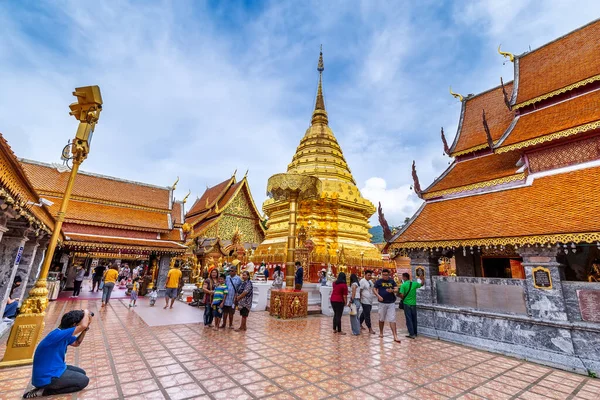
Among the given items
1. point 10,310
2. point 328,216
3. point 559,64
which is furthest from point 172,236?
point 559,64

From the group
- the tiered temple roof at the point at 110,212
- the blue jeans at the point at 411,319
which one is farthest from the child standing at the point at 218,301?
the tiered temple roof at the point at 110,212

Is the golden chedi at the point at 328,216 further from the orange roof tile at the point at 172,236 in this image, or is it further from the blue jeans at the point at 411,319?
the blue jeans at the point at 411,319

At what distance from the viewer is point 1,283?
249 inches

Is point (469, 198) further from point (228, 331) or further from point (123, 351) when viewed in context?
point (123, 351)

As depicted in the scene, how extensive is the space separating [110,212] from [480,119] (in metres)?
16.6

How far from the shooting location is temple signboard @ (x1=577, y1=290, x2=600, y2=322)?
4.89 metres

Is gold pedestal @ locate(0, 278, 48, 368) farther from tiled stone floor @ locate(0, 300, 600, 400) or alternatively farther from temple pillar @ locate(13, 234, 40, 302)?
temple pillar @ locate(13, 234, 40, 302)

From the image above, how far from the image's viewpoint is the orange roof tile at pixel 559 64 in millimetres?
7359

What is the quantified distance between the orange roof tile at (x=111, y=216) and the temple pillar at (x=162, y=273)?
160cm

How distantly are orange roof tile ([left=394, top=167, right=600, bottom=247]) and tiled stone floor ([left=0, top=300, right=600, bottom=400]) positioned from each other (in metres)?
2.31

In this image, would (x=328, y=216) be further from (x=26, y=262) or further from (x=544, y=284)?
(x=26, y=262)

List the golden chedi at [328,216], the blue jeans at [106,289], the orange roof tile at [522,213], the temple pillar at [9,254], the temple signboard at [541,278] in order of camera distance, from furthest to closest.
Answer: the golden chedi at [328,216] < the blue jeans at [106,289] < the temple pillar at [9,254] < the temple signboard at [541,278] < the orange roof tile at [522,213]

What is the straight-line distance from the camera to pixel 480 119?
9805 millimetres

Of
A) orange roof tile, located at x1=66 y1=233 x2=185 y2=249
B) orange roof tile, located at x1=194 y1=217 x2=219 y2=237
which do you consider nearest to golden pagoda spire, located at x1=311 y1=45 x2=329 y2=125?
orange roof tile, located at x1=194 y1=217 x2=219 y2=237
